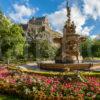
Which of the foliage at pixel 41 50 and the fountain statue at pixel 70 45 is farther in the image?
the foliage at pixel 41 50

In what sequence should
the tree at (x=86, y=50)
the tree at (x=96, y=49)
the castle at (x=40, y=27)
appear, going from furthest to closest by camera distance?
the castle at (x=40, y=27) → the tree at (x=96, y=49) → the tree at (x=86, y=50)

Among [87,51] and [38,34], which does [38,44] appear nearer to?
[87,51]

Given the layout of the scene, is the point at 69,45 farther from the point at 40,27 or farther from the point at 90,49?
the point at 40,27

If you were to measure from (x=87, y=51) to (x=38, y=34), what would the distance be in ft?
69.6

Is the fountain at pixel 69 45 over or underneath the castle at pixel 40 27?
underneath

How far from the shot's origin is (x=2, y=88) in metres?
16.8

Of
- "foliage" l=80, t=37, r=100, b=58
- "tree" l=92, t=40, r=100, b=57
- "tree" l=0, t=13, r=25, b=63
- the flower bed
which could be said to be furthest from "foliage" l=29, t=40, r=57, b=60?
→ the flower bed

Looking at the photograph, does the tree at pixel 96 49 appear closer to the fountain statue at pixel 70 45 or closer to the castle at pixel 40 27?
the castle at pixel 40 27

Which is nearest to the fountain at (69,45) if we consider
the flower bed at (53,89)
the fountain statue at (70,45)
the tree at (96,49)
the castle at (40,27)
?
the fountain statue at (70,45)

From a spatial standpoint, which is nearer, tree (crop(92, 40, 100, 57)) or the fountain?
the fountain

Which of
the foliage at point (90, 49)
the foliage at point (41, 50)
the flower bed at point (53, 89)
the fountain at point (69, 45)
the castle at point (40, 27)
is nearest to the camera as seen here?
the flower bed at point (53, 89)

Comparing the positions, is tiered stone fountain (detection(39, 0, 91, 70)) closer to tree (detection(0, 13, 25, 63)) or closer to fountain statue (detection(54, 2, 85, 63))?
fountain statue (detection(54, 2, 85, 63))

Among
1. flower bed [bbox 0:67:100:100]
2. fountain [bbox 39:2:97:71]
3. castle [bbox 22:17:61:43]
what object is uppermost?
castle [bbox 22:17:61:43]

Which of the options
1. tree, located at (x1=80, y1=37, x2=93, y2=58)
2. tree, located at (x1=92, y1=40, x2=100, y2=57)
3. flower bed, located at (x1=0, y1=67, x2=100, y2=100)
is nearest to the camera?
flower bed, located at (x1=0, y1=67, x2=100, y2=100)
